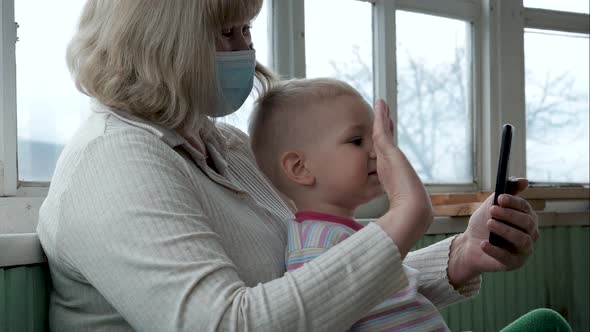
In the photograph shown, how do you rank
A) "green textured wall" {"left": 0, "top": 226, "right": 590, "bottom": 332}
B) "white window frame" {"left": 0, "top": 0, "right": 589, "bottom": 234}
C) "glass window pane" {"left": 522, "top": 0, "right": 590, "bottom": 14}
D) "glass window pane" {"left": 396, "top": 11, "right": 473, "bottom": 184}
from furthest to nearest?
"glass window pane" {"left": 522, "top": 0, "right": 590, "bottom": 14} < "glass window pane" {"left": 396, "top": 11, "right": 473, "bottom": 184} < "green textured wall" {"left": 0, "top": 226, "right": 590, "bottom": 332} < "white window frame" {"left": 0, "top": 0, "right": 589, "bottom": 234}

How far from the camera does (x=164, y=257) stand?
92cm

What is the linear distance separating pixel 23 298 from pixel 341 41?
1787 millimetres

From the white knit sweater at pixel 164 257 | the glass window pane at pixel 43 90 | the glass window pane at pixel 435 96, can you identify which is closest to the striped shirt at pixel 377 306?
the white knit sweater at pixel 164 257

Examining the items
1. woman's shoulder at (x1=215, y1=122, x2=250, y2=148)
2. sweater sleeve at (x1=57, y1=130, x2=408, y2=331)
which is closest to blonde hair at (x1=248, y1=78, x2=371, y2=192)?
woman's shoulder at (x1=215, y1=122, x2=250, y2=148)

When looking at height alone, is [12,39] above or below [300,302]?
above

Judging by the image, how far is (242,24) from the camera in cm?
124

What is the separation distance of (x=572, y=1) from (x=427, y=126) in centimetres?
104

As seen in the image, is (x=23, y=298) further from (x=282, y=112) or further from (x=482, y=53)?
(x=482, y=53)

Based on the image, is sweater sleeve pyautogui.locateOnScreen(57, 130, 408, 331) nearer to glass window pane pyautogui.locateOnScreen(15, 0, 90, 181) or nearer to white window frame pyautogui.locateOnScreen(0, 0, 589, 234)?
glass window pane pyautogui.locateOnScreen(15, 0, 90, 181)

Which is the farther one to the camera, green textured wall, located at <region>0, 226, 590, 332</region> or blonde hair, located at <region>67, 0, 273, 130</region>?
green textured wall, located at <region>0, 226, 590, 332</region>

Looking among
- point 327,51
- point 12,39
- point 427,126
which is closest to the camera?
point 12,39

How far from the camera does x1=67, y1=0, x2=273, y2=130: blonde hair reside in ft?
3.67

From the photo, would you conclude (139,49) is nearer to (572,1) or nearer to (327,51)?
(327,51)

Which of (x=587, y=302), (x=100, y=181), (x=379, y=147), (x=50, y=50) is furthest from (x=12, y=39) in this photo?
(x=587, y=302)
